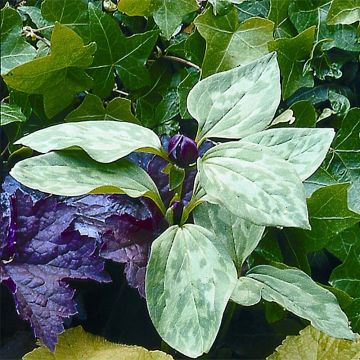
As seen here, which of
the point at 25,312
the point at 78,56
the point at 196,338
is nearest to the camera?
the point at 196,338

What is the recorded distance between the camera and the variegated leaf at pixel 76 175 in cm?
54

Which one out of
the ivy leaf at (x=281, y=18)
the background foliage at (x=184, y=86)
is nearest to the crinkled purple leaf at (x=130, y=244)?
the background foliage at (x=184, y=86)

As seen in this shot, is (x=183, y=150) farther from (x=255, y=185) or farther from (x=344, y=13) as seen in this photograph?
(x=344, y=13)

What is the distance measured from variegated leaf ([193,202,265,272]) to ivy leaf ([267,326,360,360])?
12cm

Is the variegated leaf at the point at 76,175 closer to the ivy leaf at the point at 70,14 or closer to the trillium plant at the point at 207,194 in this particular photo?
the trillium plant at the point at 207,194

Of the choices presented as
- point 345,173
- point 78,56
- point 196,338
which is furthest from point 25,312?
point 345,173

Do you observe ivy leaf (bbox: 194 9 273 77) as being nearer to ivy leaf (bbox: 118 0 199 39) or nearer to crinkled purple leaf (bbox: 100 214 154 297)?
ivy leaf (bbox: 118 0 199 39)

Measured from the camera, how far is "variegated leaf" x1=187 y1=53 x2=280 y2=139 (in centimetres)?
59

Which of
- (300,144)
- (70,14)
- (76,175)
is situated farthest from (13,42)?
(300,144)

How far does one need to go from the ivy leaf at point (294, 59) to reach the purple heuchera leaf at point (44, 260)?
337 millimetres

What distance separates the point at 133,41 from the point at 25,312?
15.0 inches

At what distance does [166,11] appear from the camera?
30.9 inches

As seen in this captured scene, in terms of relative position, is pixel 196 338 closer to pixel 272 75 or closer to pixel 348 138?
pixel 272 75

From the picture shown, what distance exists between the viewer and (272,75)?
60cm
